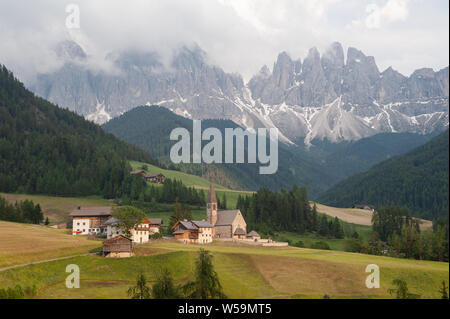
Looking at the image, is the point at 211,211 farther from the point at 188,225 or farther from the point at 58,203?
the point at 58,203

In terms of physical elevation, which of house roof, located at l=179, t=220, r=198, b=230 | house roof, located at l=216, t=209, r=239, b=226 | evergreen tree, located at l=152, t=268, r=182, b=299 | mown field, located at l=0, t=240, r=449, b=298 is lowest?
mown field, located at l=0, t=240, r=449, b=298

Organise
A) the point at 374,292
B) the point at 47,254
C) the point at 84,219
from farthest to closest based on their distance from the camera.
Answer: the point at 84,219 < the point at 47,254 < the point at 374,292

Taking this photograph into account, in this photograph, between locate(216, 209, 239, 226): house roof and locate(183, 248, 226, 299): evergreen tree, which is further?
locate(216, 209, 239, 226): house roof

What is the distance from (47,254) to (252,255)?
39508mm

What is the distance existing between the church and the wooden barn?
92.2 ft

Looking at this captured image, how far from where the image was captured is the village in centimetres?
11356

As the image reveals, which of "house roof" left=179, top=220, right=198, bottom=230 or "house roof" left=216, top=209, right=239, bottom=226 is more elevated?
"house roof" left=216, top=209, right=239, bottom=226

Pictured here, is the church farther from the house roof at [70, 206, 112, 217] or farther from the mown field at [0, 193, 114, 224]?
the mown field at [0, 193, 114, 224]

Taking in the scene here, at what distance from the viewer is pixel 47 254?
84938mm

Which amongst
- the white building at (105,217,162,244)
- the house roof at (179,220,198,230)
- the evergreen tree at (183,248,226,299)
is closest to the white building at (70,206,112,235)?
the white building at (105,217,162,244)
